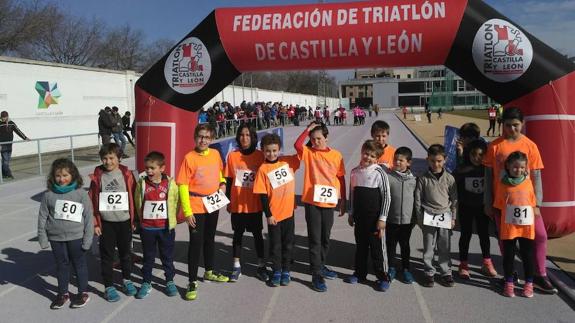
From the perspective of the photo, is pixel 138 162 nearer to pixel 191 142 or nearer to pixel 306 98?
pixel 191 142

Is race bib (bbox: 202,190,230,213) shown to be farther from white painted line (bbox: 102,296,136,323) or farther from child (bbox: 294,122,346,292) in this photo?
white painted line (bbox: 102,296,136,323)

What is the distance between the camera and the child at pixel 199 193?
4.50 meters

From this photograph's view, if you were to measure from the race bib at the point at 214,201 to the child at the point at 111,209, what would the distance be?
2.35ft

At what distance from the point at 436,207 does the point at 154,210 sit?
106 inches

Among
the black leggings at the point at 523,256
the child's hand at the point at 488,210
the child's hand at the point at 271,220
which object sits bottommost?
the black leggings at the point at 523,256

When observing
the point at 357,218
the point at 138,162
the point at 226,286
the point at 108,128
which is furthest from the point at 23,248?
the point at 108,128

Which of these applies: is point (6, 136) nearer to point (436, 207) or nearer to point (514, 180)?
point (436, 207)

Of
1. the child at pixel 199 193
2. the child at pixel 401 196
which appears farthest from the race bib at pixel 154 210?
the child at pixel 401 196

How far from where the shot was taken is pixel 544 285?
434 centimetres

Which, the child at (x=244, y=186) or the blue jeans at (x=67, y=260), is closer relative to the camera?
the blue jeans at (x=67, y=260)

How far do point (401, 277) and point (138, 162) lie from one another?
4.29 metres

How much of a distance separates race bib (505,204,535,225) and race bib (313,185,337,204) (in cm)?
163

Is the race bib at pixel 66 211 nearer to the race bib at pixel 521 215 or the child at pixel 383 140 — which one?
the child at pixel 383 140

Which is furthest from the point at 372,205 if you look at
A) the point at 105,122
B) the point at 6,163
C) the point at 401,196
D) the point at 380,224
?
the point at 105,122
